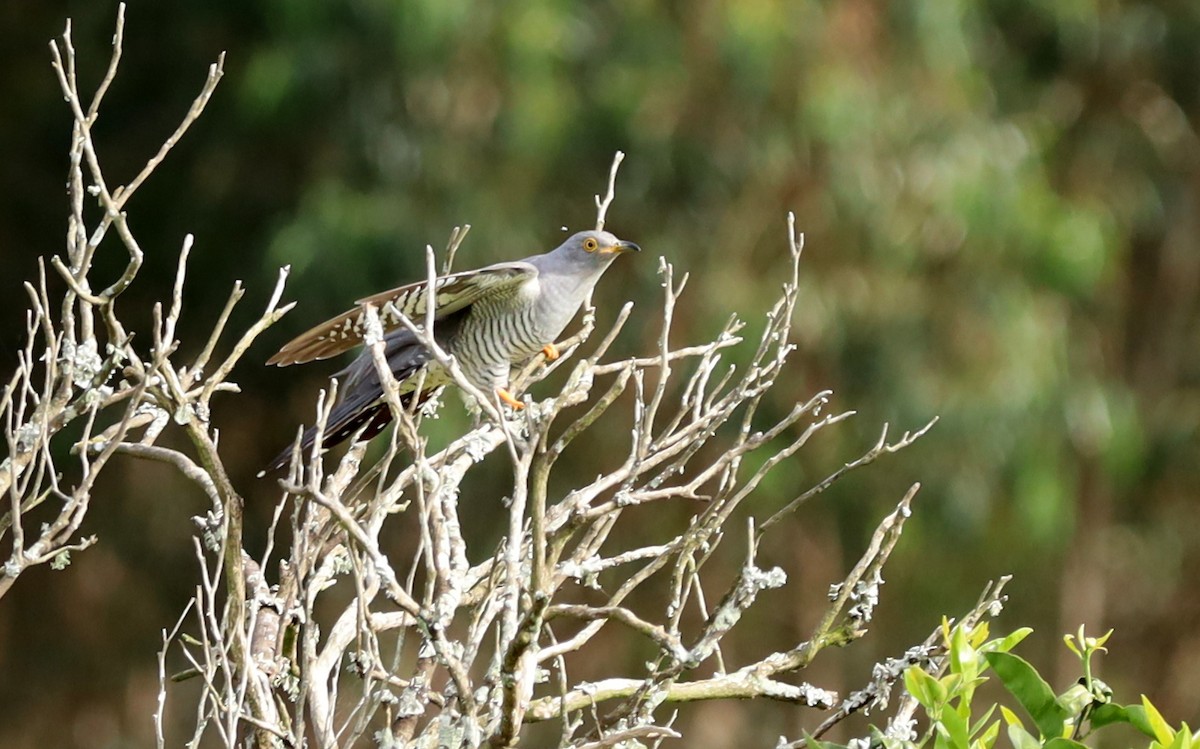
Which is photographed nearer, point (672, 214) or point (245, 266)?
point (672, 214)

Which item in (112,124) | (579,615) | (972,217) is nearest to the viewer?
(579,615)

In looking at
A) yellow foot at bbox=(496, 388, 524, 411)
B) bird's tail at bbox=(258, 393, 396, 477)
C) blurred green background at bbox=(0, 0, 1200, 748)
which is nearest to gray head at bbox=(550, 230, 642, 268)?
yellow foot at bbox=(496, 388, 524, 411)

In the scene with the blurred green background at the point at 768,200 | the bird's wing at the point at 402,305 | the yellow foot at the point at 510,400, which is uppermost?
the bird's wing at the point at 402,305

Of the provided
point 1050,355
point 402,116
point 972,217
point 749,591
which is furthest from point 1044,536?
point 749,591

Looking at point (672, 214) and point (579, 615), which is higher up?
point (579, 615)

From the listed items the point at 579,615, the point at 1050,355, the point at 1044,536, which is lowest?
the point at 1044,536

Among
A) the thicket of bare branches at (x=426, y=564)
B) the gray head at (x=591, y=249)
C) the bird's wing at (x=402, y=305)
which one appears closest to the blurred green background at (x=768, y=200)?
the gray head at (x=591, y=249)

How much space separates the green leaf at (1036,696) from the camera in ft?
5.61

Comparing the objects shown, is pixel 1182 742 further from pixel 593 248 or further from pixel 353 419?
pixel 593 248

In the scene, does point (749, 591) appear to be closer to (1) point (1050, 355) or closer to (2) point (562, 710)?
(2) point (562, 710)

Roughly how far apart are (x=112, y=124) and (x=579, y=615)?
7.77 meters

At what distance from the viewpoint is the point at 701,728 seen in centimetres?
918

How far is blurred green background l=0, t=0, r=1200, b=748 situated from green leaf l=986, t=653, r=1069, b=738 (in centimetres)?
565

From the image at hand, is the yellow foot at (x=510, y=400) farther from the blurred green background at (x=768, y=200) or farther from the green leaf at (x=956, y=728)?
the blurred green background at (x=768, y=200)
